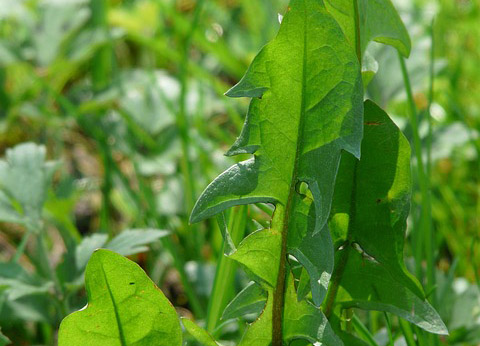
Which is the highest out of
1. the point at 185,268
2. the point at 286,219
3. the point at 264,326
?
the point at 286,219

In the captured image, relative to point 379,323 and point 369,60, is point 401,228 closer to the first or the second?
point 369,60

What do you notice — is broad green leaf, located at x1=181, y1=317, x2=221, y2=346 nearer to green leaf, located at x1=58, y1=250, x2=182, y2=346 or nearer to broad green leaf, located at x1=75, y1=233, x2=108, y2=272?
green leaf, located at x1=58, y1=250, x2=182, y2=346

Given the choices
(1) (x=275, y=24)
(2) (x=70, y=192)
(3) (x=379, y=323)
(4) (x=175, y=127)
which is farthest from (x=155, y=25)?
(3) (x=379, y=323)

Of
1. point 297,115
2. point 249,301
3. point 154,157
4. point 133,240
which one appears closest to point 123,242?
point 133,240

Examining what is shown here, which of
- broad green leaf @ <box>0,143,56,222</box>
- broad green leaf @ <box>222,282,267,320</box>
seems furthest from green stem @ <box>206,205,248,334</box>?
broad green leaf @ <box>0,143,56,222</box>

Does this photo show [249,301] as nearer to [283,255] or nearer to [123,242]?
[283,255]
